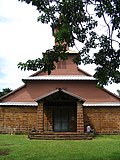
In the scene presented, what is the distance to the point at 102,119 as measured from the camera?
1254 inches

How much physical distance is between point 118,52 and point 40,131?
54.6ft

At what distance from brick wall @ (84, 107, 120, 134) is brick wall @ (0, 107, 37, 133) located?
18.0ft

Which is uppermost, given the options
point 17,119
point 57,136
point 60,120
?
point 17,119

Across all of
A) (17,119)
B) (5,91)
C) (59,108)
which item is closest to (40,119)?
(59,108)

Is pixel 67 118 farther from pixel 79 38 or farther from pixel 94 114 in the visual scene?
pixel 79 38

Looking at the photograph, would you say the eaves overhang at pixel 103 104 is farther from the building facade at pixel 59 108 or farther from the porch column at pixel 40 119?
the porch column at pixel 40 119

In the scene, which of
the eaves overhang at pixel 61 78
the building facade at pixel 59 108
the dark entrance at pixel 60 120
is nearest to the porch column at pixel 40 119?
the building facade at pixel 59 108

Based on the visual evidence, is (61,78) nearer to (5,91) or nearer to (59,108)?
(59,108)

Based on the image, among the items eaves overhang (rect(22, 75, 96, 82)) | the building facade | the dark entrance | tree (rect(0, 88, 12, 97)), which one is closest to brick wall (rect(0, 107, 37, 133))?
the building facade

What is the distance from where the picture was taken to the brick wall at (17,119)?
31344mm

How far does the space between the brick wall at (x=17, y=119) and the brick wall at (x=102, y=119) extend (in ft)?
18.0

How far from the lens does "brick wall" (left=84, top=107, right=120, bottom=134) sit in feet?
104

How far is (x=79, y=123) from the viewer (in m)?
28.3

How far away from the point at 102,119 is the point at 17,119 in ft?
28.2
